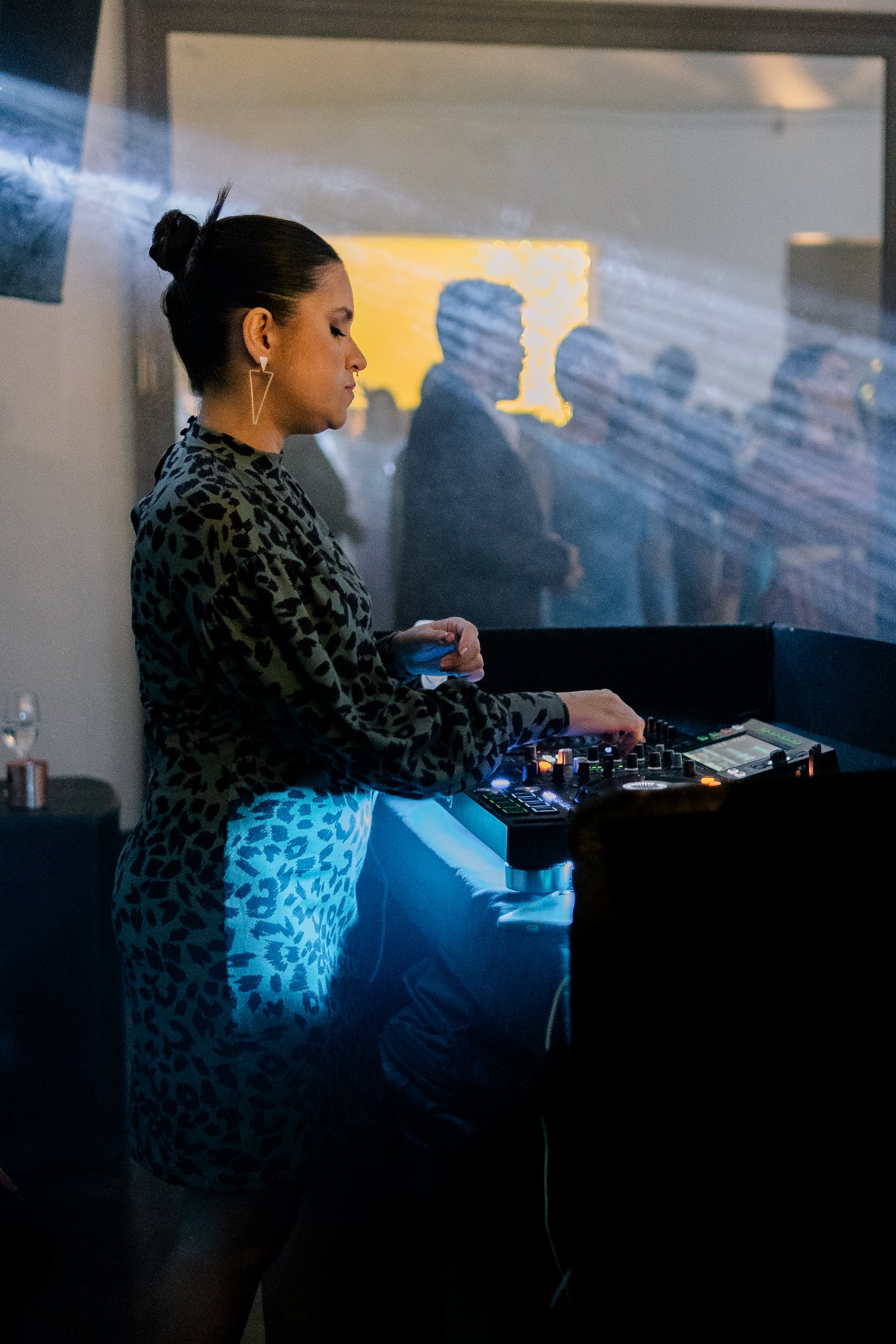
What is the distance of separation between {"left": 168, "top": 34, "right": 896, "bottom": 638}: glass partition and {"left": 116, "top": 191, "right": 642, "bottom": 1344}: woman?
1861 mm

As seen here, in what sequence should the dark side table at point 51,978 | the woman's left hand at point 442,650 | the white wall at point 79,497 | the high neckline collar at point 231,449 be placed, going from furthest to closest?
the white wall at point 79,497, the dark side table at point 51,978, the woman's left hand at point 442,650, the high neckline collar at point 231,449

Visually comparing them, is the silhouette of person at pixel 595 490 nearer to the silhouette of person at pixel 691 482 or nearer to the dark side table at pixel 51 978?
the silhouette of person at pixel 691 482

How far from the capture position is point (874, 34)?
3.20 m

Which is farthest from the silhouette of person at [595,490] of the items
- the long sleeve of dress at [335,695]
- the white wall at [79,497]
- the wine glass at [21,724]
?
the long sleeve of dress at [335,695]

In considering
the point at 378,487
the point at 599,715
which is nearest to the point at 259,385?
the point at 599,715

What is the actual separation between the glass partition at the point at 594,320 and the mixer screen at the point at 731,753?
164cm

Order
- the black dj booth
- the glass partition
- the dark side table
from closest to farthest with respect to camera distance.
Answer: the black dj booth, the dark side table, the glass partition

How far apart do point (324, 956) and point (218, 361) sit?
597mm

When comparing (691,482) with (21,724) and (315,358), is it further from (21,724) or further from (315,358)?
(315,358)

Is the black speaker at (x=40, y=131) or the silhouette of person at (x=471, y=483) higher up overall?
the black speaker at (x=40, y=131)

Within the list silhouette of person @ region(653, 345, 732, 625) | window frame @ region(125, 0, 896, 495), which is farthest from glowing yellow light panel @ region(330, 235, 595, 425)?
window frame @ region(125, 0, 896, 495)

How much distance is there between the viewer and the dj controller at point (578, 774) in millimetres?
1198

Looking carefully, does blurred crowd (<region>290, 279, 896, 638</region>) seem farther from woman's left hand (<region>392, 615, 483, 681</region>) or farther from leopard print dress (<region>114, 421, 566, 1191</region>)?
leopard print dress (<region>114, 421, 566, 1191</region>)

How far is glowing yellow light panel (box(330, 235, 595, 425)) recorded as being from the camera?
3.07 m
